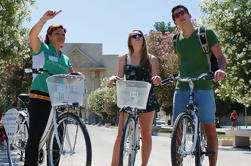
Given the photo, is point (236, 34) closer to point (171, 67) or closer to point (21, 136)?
point (21, 136)

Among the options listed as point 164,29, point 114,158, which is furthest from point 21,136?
point 164,29

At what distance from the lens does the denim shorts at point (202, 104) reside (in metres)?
4.59

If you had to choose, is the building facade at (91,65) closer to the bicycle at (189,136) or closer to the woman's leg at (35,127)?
the woman's leg at (35,127)

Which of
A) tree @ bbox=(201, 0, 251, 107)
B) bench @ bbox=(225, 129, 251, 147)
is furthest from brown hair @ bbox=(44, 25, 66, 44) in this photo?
tree @ bbox=(201, 0, 251, 107)

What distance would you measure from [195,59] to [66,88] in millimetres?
1607

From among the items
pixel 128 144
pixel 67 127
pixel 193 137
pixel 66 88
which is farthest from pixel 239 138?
pixel 66 88

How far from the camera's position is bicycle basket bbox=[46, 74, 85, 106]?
3.98 metres

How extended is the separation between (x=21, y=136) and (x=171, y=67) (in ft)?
77.5

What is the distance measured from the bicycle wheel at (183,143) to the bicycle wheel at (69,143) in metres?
0.86

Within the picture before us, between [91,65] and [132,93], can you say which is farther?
[91,65]

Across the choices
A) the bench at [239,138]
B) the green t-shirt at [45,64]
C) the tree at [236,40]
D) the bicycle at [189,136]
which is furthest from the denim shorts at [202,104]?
the tree at [236,40]

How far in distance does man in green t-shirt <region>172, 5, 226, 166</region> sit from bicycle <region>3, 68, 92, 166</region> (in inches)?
48.0

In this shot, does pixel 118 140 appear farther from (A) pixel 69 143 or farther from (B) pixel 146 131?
(A) pixel 69 143

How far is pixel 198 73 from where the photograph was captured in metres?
4.65
